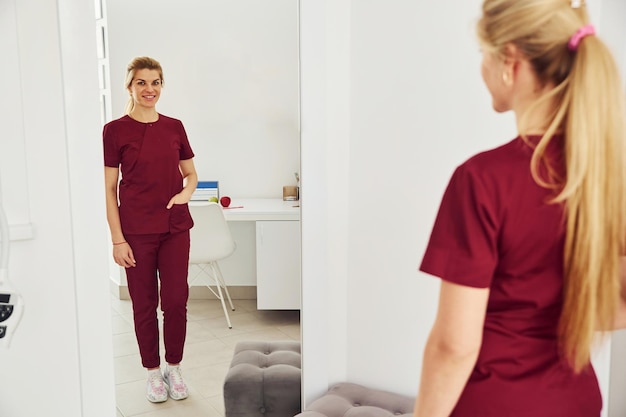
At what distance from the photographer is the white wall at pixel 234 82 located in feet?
8.84

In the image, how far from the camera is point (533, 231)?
79 centimetres

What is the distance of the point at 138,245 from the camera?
2.32m

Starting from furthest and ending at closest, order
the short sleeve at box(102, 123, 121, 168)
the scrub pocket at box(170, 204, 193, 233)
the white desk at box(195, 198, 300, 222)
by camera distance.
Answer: the white desk at box(195, 198, 300, 222)
the scrub pocket at box(170, 204, 193, 233)
the short sleeve at box(102, 123, 121, 168)

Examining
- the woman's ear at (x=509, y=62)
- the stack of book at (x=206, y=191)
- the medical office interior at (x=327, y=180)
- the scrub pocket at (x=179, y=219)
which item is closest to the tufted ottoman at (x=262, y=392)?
the medical office interior at (x=327, y=180)

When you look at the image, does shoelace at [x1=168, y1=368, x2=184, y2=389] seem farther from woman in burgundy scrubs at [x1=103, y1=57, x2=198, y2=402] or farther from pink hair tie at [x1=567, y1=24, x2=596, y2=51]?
pink hair tie at [x1=567, y1=24, x2=596, y2=51]

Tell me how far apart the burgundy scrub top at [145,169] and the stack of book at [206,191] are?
37 centimetres

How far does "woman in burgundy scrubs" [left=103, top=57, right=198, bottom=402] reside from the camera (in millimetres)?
2275

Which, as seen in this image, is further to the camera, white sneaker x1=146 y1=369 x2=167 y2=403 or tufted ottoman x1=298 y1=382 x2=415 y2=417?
white sneaker x1=146 y1=369 x2=167 y2=403

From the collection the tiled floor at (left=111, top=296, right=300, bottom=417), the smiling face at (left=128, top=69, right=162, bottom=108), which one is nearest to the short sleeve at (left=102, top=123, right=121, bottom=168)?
the smiling face at (left=128, top=69, right=162, bottom=108)

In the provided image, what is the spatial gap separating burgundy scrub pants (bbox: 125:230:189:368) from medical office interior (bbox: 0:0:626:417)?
2.24 ft

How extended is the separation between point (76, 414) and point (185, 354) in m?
0.88

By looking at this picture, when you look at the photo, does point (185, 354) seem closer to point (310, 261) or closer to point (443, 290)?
point (310, 261)

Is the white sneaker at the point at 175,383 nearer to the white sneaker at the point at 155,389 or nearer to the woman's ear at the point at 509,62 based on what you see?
the white sneaker at the point at 155,389

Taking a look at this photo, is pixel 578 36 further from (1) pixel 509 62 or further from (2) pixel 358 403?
(2) pixel 358 403
